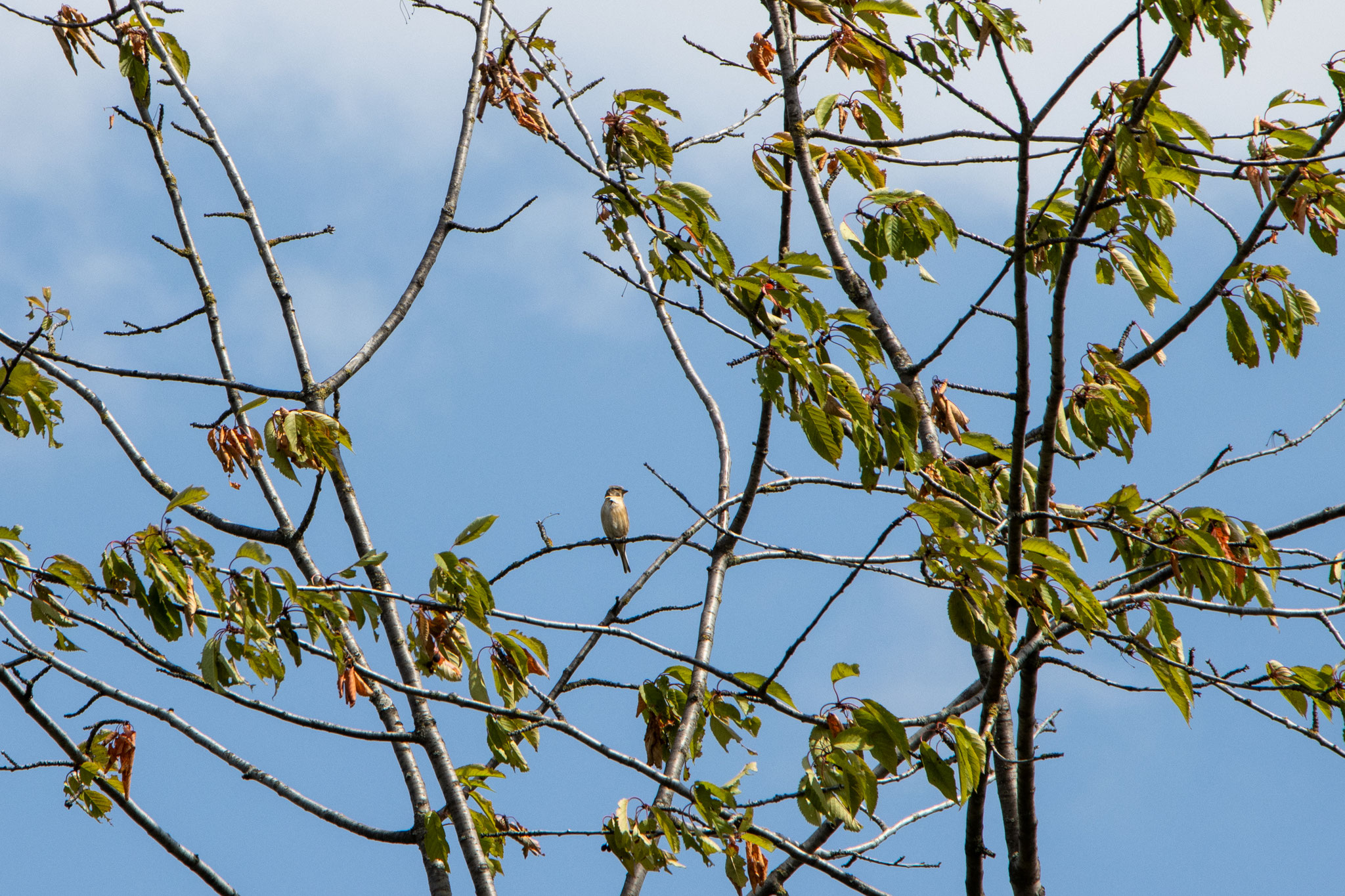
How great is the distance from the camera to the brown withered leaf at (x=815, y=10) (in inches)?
160

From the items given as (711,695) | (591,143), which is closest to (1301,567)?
(711,695)

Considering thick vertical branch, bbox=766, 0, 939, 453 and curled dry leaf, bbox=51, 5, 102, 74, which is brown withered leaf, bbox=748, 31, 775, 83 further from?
curled dry leaf, bbox=51, 5, 102, 74

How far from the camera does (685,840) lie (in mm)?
3998

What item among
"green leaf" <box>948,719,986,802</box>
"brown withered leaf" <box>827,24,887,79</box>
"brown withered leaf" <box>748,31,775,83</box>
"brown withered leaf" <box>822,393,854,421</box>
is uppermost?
"brown withered leaf" <box>748,31,775,83</box>

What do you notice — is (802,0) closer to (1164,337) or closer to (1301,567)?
(1164,337)

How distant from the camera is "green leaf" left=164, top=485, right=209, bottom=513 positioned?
3.41m

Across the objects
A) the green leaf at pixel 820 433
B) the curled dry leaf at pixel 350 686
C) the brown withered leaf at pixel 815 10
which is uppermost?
the brown withered leaf at pixel 815 10

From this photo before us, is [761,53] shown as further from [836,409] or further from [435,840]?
[435,840]

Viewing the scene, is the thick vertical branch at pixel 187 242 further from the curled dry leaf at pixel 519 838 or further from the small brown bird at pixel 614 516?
the small brown bird at pixel 614 516

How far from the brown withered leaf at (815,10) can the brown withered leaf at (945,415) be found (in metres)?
1.50

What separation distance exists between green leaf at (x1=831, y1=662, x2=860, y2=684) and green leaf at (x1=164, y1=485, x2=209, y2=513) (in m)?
2.05

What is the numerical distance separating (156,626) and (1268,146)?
14.1 feet

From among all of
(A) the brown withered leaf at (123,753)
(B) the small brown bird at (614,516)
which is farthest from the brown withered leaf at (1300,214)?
(B) the small brown bird at (614,516)

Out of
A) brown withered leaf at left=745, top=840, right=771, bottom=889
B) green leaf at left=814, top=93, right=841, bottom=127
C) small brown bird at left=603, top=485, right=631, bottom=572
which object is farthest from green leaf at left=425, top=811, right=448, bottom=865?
small brown bird at left=603, top=485, right=631, bottom=572
